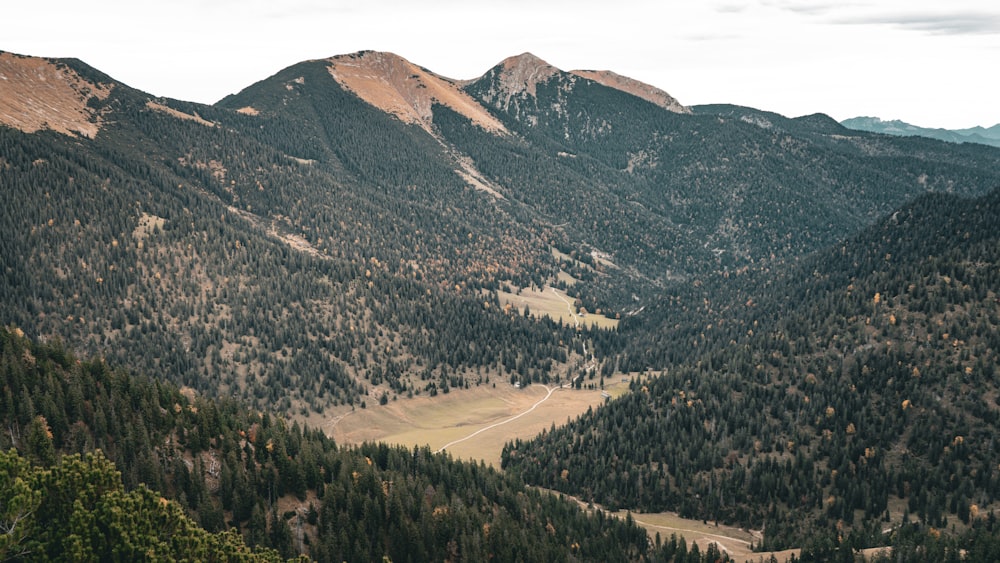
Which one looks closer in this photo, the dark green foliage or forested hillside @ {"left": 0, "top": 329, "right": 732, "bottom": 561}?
the dark green foliage

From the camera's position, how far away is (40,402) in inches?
5098

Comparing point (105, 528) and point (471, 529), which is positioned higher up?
point (105, 528)

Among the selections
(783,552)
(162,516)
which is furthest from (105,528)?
(783,552)

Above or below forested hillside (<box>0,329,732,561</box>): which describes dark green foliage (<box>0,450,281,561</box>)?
above

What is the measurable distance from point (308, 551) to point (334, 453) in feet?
118

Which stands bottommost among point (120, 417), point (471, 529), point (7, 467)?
point (471, 529)

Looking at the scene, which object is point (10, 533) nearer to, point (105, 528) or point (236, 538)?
point (105, 528)

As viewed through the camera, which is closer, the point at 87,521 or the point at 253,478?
the point at 87,521

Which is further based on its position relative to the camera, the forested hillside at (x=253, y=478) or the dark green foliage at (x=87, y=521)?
the forested hillside at (x=253, y=478)

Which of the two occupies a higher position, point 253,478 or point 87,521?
point 87,521

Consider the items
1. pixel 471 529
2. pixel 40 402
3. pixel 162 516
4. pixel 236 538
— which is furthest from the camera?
pixel 471 529

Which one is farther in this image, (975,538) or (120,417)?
(975,538)

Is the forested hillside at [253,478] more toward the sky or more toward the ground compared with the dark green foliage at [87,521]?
more toward the ground

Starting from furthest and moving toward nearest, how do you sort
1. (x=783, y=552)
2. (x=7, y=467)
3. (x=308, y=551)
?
(x=783, y=552)
(x=308, y=551)
(x=7, y=467)
